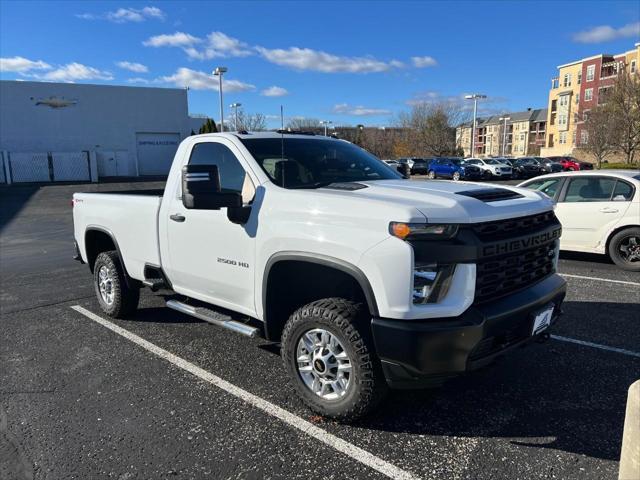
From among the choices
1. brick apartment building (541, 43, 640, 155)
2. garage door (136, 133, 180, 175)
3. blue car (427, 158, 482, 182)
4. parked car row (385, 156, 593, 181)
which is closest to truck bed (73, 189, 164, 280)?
parked car row (385, 156, 593, 181)

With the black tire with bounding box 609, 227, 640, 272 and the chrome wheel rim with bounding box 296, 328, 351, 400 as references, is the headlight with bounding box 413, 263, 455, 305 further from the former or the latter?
the black tire with bounding box 609, 227, 640, 272

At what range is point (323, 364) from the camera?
11.1 feet

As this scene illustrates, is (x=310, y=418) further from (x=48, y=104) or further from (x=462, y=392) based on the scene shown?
(x=48, y=104)

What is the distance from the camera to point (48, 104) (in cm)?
3866

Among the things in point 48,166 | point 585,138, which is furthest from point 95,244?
point 585,138

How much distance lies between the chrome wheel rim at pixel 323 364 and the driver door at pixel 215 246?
24.5 inches

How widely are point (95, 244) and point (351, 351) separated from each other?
4354 millimetres

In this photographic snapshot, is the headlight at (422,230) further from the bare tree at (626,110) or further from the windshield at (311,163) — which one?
the bare tree at (626,110)

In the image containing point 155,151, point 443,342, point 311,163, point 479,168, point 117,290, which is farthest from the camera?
point 155,151

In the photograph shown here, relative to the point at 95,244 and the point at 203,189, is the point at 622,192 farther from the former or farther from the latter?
the point at 95,244

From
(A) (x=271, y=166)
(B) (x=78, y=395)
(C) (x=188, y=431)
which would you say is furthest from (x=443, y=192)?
(B) (x=78, y=395)

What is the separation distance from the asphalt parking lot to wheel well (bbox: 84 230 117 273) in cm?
90

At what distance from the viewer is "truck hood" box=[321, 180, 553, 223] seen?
2.91m

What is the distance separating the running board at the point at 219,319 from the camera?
12.6ft
